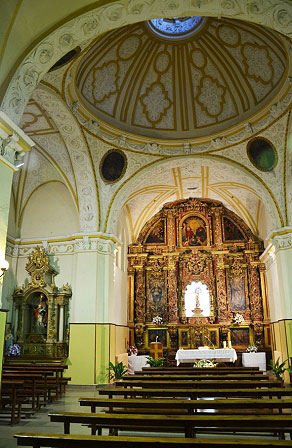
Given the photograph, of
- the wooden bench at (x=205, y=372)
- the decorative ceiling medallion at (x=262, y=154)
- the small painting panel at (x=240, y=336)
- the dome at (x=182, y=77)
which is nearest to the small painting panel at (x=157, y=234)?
the small painting panel at (x=240, y=336)

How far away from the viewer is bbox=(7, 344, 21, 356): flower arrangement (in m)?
14.2

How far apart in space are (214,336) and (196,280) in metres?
2.96

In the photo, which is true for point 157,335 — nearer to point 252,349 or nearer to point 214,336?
point 214,336

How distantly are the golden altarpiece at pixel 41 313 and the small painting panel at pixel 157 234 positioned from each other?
718 cm

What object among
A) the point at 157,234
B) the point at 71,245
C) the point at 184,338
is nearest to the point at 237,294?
the point at 184,338

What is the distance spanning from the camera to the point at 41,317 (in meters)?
15.4

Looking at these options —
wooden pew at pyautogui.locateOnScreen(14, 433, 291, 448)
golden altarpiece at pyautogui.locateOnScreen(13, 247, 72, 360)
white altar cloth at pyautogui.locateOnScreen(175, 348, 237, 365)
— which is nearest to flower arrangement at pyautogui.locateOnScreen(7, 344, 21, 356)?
golden altarpiece at pyautogui.locateOnScreen(13, 247, 72, 360)

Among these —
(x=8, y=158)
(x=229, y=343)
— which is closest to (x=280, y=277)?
(x=229, y=343)

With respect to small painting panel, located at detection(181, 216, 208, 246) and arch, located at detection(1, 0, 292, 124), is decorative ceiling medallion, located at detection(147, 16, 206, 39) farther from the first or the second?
small painting panel, located at detection(181, 216, 208, 246)

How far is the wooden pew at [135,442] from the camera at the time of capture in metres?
3.07

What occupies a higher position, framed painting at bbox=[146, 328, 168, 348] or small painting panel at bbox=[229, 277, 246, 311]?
small painting panel at bbox=[229, 277, 246, 311]

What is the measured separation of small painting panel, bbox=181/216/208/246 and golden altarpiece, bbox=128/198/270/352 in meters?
0.05

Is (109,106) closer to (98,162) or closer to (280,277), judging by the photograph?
(98,162)

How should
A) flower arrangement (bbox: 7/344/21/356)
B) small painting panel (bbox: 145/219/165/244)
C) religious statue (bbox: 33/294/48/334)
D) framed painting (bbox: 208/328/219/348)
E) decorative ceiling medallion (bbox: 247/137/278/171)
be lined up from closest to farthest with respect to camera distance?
1. decorative ceiling medallion (bbox: 247/137/278/171)
2. flower arrangement (bbox: 7/344/21/356)
3. religious statue (bbox: 33/294/48/334)
4. framed painting (bbox: 208/328/219/348)
5. small painting panel (bbox: 145/219/165/244)
